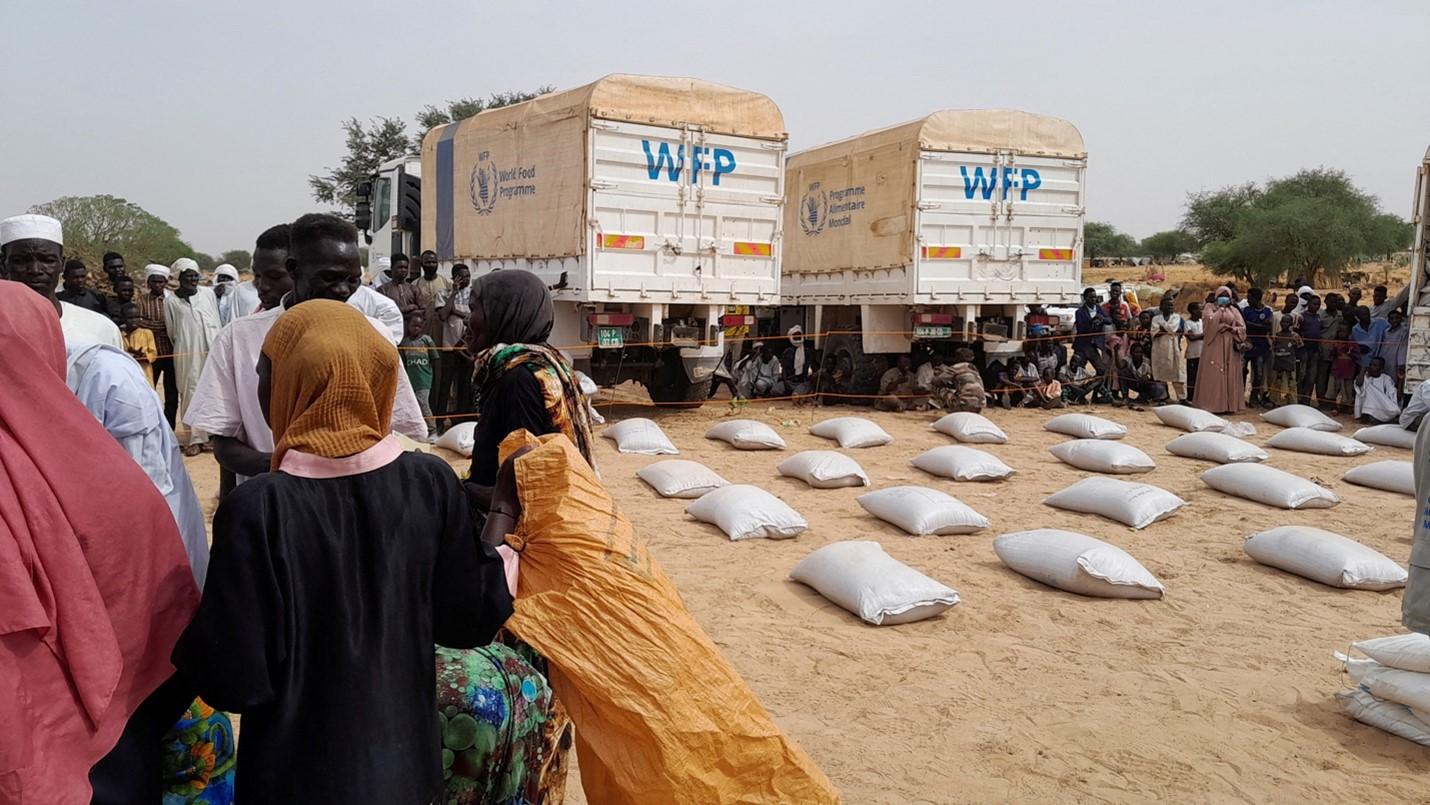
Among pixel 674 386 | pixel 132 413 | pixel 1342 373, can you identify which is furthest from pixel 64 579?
pixel 1342 373

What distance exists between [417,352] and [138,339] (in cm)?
211

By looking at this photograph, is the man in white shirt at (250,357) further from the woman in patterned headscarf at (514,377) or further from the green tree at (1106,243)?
the green tree at (1106,243)

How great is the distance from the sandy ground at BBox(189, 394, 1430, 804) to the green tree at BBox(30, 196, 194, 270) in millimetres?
26840

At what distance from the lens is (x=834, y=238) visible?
40.8ft

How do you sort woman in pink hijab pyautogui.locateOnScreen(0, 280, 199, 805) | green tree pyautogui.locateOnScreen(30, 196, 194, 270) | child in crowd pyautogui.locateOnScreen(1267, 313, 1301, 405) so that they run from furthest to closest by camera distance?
green tree pyautogui.locateOnScreen(30, 196, 194, 270) → child in crowd pyautogui.locateOnScreen(1267, 313, 1301, 405) → woman in pink hijab pyautogui.locateOnScreen(0, 280, 199, 805)

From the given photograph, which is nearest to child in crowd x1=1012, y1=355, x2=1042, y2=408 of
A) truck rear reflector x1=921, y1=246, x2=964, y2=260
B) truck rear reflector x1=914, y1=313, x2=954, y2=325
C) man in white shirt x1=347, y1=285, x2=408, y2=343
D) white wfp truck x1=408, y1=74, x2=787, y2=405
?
truck rear reflector x1=914, y1=313, x2=954, y2=325

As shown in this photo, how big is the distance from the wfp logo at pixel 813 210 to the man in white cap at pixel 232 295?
21.6ft

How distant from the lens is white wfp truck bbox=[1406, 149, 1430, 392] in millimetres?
10141

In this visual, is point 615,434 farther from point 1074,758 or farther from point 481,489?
point 481,489

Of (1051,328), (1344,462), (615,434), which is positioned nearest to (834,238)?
(1051,328)

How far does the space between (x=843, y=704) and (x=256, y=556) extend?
Result: 274 cm

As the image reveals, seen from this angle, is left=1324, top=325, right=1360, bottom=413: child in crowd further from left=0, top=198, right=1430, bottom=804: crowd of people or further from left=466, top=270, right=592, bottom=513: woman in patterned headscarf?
left=0, top=198, right=1430, bottom=804: crowd of people

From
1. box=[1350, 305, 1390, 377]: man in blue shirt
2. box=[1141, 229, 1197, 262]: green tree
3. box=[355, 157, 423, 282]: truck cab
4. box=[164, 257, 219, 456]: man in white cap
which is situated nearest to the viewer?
box=[164, 257, 219, 456]: man in white cap

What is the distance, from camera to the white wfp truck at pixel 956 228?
11062mm
